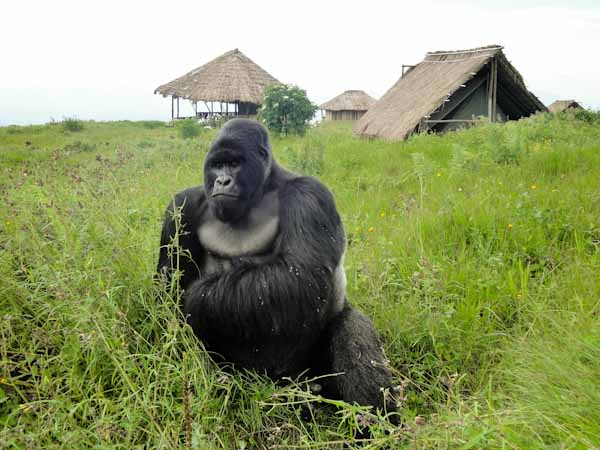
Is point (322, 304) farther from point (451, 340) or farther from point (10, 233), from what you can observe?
point (10, 233)

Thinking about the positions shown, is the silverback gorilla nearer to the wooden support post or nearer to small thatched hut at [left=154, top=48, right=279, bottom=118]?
the wooden support post

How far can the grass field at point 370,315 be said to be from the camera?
1.78 meters

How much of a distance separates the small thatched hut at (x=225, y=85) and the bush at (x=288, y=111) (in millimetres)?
12436

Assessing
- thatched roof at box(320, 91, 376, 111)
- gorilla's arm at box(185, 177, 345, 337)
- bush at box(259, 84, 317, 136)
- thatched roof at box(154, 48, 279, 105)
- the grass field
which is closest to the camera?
the grass field

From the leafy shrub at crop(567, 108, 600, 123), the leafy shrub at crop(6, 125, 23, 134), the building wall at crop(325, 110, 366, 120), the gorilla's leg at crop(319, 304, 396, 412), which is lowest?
the gorilla's leg at crop(319, 304, 396, 412)

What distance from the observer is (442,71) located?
608 inches

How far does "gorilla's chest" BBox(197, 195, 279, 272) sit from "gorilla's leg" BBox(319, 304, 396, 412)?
0.57m

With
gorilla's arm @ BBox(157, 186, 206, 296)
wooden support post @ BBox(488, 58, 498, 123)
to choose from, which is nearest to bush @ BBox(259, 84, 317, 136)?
wooden support post @ BBox(488, 58, 498, 123)

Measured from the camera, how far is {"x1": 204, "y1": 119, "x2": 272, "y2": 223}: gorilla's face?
92.8 inches

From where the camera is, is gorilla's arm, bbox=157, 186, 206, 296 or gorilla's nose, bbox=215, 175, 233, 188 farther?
gorilla's arm, bbox=157, 186, 206, 296

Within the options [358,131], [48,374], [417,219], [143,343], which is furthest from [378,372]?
[358,131]

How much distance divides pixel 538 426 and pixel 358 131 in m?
14.9

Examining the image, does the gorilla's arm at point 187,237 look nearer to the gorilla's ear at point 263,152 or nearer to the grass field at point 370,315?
the grass field at point 370,315

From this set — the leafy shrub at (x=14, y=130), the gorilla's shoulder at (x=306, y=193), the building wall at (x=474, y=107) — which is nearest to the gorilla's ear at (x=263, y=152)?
the gorilla's shoulder at (x=306, y=193)
